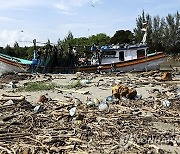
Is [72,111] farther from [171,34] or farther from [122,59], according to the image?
[171,34]

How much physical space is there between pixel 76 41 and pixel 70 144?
62607 mm

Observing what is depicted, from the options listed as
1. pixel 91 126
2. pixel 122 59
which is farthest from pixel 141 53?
pixel 91 126

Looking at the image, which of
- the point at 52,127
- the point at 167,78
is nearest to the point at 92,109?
the point at 52,127

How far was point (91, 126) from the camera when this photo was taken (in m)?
9.46

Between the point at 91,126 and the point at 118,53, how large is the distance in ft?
81.4

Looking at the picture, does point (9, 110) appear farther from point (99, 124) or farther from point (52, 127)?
point (99, 124)

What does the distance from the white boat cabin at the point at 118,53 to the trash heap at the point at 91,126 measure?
20.2 metres

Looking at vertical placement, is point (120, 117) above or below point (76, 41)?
below

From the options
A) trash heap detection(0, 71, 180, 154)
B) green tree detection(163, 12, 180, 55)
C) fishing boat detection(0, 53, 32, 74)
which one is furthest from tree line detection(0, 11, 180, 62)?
trash heap detection(0, 71, 180, 154)

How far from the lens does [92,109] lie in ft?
38.6

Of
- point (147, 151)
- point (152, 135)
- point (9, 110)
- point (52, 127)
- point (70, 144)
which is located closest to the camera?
point (147, 151)

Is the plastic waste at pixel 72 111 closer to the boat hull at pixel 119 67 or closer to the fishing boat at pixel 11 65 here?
the fishing boat at pixel 11 65

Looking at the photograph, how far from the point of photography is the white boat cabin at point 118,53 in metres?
33.4

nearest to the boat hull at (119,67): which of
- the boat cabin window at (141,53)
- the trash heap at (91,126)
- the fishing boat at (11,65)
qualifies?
the boat cabin window at (141,53)
